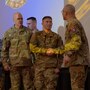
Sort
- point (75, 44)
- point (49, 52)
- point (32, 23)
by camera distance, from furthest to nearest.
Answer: point (32, 23) < point (49, 52) < point (75, 44)

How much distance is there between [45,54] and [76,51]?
612mm

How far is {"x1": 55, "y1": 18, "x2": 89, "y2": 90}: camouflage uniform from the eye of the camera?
13.0ft

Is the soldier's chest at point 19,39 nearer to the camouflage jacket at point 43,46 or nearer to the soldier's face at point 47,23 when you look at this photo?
the camouflage jacket at point 43,46

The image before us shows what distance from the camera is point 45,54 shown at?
14.9 ft

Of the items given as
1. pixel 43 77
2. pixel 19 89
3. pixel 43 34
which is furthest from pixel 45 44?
pixel 19 89

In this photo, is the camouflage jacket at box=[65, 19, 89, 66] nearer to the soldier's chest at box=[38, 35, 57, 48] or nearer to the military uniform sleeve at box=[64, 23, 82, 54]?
the military uniform sleeve at box=[64, 23, 82, 54]

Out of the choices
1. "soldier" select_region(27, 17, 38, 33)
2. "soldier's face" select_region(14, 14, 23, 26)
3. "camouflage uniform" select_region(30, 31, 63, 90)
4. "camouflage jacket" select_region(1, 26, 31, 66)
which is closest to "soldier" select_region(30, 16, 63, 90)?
"camouflage uniform" select_region(30, 31, 63, 90)

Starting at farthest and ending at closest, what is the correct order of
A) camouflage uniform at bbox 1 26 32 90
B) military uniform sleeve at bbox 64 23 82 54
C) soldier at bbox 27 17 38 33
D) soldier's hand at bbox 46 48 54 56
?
soldier at bbox 27 17 38 33 → camouflage uniform at bbox 1 26 32 90 → soldier's hand at bbox 46 48 54 56 → military uniform sleeve at bbox 64 23 82 54

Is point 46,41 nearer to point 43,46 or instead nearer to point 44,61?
point 43,46

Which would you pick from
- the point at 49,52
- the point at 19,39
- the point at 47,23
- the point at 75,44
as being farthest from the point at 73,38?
the point at 19,39

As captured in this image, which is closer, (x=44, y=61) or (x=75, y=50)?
(x=75, y=50)

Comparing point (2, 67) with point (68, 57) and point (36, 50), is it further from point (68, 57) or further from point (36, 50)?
point (68, 57)

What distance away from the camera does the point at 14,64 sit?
4871 mm

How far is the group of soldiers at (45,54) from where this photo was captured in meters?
4.06
